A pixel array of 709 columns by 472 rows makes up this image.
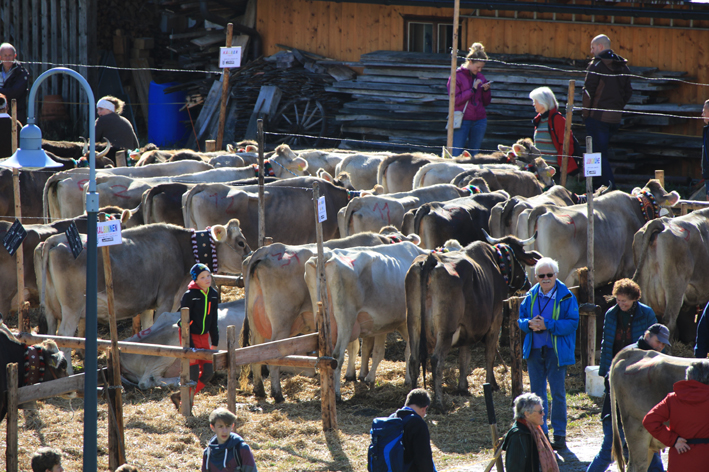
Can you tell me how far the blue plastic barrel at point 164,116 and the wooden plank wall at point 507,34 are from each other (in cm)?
321

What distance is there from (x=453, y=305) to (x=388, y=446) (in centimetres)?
334

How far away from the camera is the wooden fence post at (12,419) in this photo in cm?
653

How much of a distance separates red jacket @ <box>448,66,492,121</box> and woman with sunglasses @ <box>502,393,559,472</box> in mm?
10762

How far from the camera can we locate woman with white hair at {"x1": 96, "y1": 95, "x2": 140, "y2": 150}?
52.9 ft

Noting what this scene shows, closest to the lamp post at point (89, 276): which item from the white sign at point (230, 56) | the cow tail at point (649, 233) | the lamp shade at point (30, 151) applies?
the lamp shade at point (30, 151)

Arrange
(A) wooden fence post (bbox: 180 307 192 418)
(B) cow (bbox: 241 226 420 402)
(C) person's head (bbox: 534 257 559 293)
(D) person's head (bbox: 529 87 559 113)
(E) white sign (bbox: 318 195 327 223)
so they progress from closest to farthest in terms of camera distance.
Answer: (C) person's head (bbox: 534 257 559 293) < (A) wooden fence post (bbox: 180 307 192 418) < (E) white sign (bbox: 318 195 327 223) < (B) cow (bbox: 241 226 420 402) < (D) person's head (bbox: 529 87 559 113)

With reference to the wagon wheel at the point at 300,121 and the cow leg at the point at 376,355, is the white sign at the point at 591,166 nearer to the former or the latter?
the cow leg at the point at 376,355

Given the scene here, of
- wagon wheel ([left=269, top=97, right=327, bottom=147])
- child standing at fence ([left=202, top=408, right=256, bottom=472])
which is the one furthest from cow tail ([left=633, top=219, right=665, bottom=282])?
wagon wheel ([left=269, top=97, right=327, bottom=147])

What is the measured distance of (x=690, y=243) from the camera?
10.3 metres

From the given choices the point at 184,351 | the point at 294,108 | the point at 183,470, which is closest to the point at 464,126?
the point at 294,108

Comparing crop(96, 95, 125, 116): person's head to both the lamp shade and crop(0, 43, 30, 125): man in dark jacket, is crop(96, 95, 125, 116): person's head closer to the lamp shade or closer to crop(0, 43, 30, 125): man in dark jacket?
crop(0, 43, 30, 125): man in dark jacket

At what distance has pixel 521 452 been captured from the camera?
5.50 metres

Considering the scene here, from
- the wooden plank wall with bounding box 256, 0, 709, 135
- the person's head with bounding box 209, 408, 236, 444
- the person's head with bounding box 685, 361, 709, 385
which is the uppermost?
the wooden plank wall with bounding box 256, 0, 709, 135

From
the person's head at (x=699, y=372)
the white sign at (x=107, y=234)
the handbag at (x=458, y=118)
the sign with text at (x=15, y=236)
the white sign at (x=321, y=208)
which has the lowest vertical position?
the person's head at (x=699, y=372)
